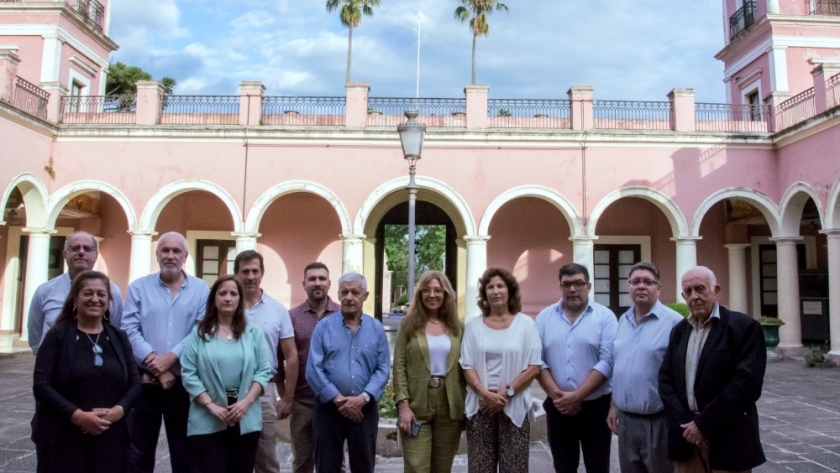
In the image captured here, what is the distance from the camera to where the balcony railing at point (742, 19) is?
647 inches

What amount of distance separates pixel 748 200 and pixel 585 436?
10998mm

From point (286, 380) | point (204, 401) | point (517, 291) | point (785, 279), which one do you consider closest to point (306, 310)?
point (286, 380)

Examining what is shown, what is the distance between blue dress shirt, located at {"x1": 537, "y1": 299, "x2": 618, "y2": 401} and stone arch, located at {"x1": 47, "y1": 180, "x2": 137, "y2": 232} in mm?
11179

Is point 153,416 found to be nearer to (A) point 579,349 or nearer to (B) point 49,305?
(B) point 49,305

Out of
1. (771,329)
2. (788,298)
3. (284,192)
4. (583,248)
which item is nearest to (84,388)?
(284,192)

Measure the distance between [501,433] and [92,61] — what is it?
17.5 metres

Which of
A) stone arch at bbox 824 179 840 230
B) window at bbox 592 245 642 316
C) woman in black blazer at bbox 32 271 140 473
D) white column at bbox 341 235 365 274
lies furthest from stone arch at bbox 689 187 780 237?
woman in black blazer at bbox 32 271 140 473

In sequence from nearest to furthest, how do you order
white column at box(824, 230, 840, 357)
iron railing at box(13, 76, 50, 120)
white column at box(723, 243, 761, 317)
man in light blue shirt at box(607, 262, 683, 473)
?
man in light blue shirt at box(607, 262, 683, 473), white column at box(824, 230, 840, 357), iron railing at box(13, 76, 50, 120), white column at box(723, 243, 761, 317)

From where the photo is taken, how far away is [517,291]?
3.65m

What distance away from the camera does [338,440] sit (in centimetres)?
346

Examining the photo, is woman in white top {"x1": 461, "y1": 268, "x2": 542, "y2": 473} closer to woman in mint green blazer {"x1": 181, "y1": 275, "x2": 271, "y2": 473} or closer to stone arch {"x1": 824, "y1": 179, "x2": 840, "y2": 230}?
woman in mint green blazer {"x1": 181, "y1": 275, "x2": 271, "y2": 473}

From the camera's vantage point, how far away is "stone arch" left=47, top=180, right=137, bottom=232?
12430 mm

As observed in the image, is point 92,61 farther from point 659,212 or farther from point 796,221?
point 796,221

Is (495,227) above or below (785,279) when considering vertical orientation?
above
